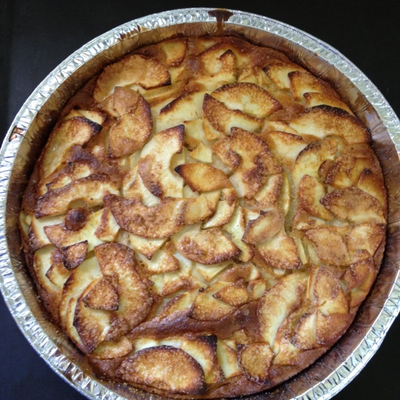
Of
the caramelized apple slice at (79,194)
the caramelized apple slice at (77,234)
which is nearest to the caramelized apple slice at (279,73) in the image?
the caramelized apple slice at (79,194)

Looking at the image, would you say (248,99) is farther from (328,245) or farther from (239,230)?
(328,245)

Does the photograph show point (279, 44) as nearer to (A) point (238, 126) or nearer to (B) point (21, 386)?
(A) point (238, 126)

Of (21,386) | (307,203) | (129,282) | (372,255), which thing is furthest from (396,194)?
(21,386)

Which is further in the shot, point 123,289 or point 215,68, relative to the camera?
point 215,68

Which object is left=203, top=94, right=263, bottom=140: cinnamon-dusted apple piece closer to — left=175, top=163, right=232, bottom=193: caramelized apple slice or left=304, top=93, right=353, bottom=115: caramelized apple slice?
left=175, top=163, right=232, bottom=193: caramelized apple slice

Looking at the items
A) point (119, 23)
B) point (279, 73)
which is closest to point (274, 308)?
point (279, 73)

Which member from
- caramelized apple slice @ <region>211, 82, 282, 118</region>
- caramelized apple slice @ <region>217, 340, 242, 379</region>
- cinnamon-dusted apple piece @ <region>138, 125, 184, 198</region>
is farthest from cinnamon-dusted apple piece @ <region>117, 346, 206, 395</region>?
caramelized apple slice @ <region>211, 82, 282, 118</region>

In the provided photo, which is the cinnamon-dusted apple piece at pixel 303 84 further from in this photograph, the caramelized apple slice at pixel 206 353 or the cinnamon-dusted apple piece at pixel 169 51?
the caramelized apple slice at pixel 206 353
